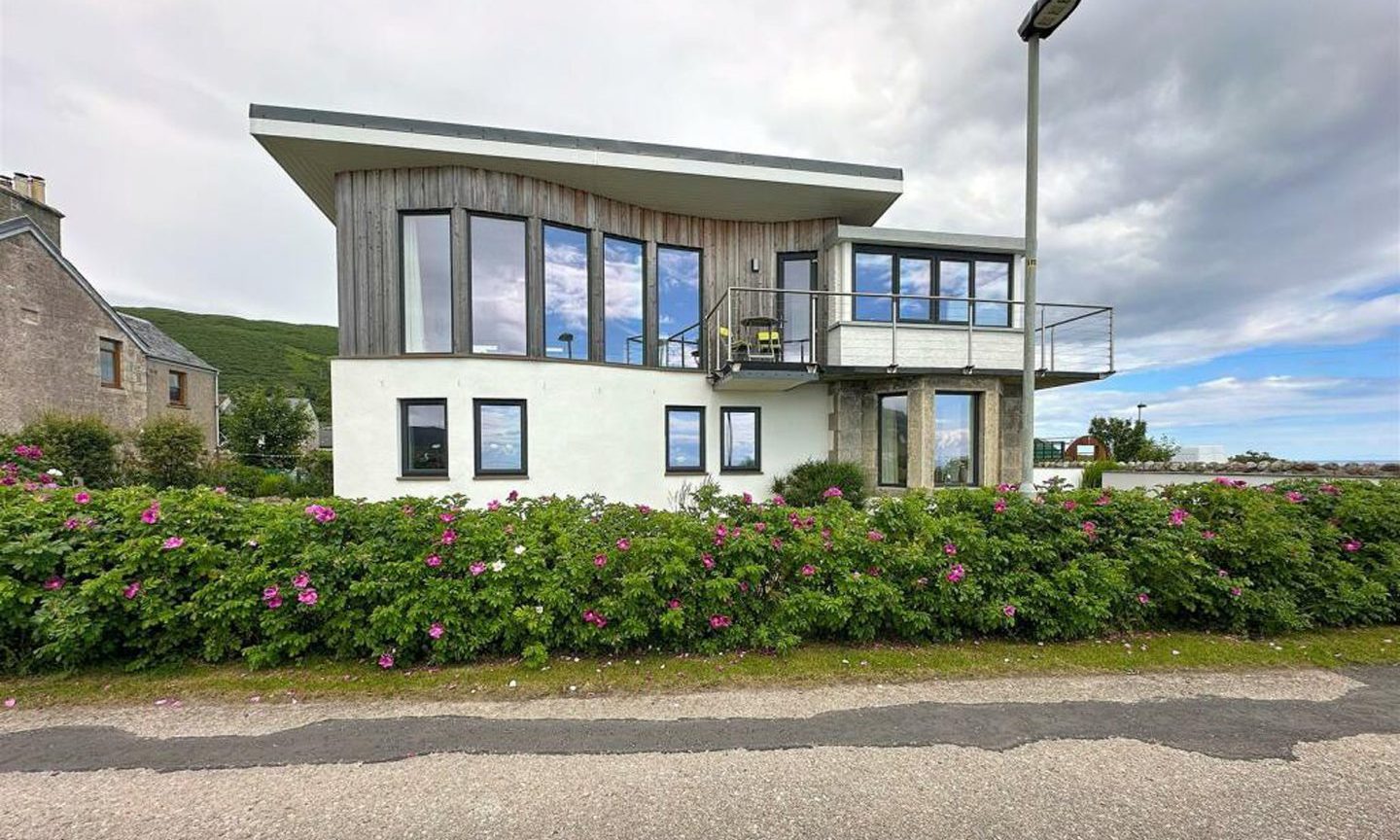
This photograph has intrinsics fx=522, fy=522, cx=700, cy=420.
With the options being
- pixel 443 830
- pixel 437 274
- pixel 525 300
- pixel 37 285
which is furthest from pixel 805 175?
pixel 37 285

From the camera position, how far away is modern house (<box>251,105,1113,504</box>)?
30.9ft

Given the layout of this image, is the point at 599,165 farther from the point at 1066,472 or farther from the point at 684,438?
the point at 1066,472

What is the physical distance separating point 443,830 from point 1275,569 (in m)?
6.85

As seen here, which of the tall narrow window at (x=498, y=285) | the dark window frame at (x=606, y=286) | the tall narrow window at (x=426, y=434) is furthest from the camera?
the dark window frame at (x=606, y=286)

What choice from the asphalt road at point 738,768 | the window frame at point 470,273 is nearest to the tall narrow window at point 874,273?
the window frame at point 470,273

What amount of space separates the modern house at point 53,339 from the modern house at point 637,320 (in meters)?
11.9

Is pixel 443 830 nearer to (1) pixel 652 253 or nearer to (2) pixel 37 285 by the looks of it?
(1) pixel 652 253

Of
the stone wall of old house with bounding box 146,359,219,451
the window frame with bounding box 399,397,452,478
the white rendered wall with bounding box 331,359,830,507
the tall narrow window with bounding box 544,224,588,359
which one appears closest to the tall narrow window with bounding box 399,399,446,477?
the window frame with bounding box 399,397,452,478

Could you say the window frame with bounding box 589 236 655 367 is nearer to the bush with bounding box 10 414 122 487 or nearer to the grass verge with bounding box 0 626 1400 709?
the grass verge with bounding box 0 626 1400 709

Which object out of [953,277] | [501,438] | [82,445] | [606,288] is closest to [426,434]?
[501,438]

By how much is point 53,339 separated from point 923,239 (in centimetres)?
2810

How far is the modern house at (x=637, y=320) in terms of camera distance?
9.43m

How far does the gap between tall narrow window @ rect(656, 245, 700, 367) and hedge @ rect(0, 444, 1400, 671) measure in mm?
7156

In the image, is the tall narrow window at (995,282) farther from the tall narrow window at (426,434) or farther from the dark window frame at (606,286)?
the tall narrow window at (426,434)
